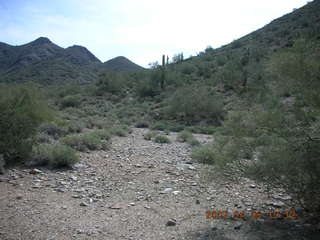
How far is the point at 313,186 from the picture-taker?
4.12 meters

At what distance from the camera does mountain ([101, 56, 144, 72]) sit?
7044cm

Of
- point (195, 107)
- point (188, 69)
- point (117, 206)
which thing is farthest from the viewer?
point (188, 69)

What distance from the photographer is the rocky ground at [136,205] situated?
4.33 metres

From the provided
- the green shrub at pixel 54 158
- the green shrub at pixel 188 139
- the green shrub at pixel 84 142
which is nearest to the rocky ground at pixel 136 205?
the green shrub at pixel 54 158

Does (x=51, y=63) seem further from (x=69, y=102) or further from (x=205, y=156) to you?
(x=205, y=156)

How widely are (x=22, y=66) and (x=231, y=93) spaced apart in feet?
175

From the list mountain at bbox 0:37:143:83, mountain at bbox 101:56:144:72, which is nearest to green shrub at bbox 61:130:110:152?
mountain at bbox 0:37:143:83

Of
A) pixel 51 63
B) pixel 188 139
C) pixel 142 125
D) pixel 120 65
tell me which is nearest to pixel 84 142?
pixel 188 139

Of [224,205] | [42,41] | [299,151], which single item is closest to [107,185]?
[224,205]

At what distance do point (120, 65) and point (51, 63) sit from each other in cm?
1837

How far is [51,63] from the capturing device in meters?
60.5

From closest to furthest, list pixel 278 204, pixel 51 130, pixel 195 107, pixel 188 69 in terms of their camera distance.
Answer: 1. pixel 278 204
2. pixel 51 130
3. pixel 195 107
4. pixel 188 69

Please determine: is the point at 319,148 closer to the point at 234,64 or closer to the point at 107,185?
the point at 107,185
